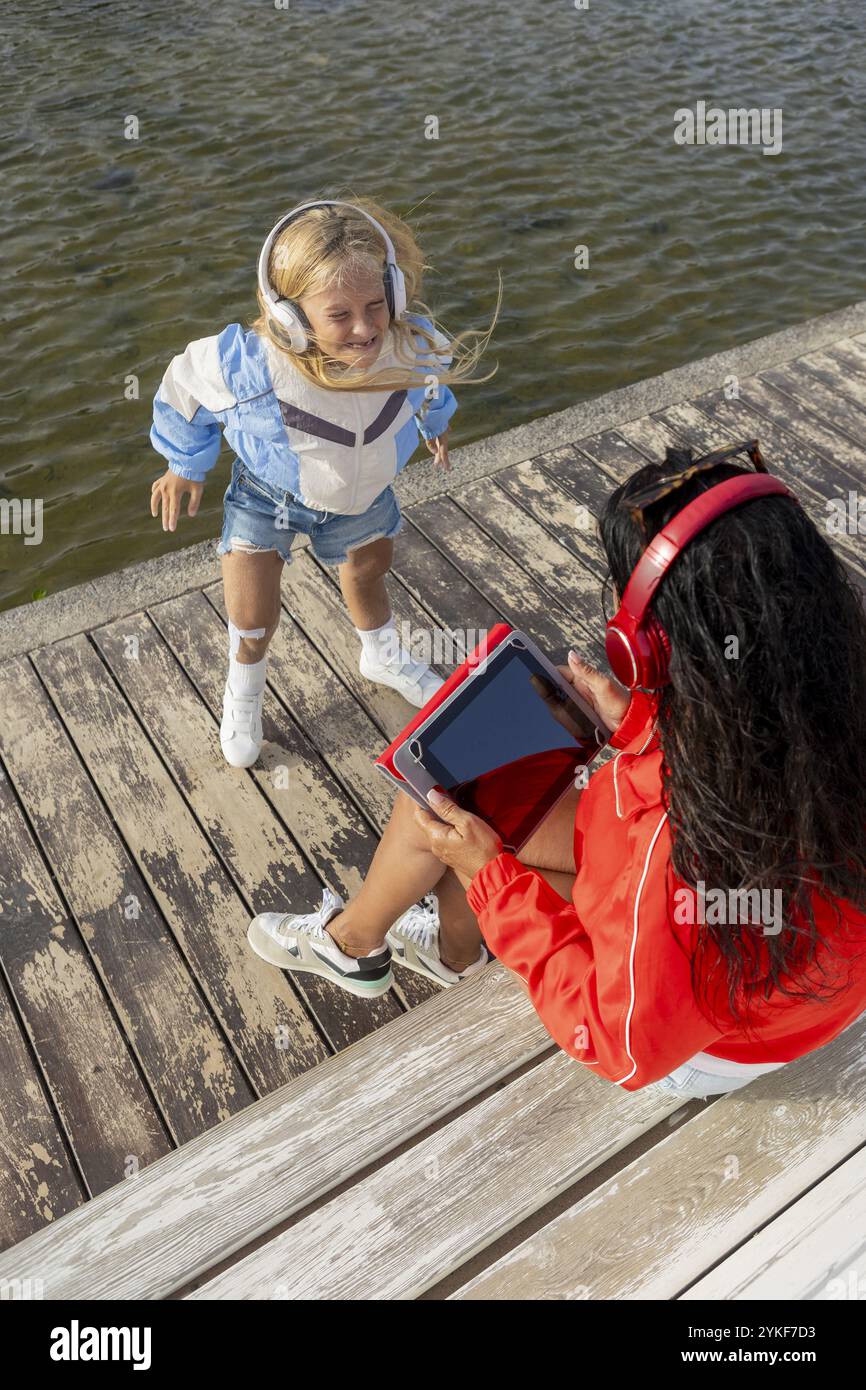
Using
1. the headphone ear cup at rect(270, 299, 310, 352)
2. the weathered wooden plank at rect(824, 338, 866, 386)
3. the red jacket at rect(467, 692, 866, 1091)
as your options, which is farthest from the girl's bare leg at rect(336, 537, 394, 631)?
the weathered wooden plank at rect(824, 338, 866, 386)

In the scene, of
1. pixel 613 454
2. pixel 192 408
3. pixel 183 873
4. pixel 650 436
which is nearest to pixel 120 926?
pixel 183 873

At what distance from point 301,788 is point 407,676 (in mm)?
512

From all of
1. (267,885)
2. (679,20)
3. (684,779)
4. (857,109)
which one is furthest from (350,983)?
(679,20)

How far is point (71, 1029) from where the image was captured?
272 centimetres

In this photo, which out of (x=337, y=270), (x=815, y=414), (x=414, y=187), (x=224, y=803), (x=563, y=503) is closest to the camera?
(x=337, y=270)

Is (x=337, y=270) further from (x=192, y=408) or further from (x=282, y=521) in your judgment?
(x=282, y=521)

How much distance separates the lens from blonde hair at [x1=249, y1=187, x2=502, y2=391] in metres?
2.52

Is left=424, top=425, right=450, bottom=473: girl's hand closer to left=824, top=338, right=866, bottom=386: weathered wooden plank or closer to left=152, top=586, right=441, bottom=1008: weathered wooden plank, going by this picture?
left=152, top=586, right=441, bottom=1008: weathered wooden plank

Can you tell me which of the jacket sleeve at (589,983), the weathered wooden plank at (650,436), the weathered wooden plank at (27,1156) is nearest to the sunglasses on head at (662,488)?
the jacket sleeve at (589,983)

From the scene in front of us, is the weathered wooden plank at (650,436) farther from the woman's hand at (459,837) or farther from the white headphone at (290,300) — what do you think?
the woman's hand at (459,837)

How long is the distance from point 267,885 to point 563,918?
4.17 feet

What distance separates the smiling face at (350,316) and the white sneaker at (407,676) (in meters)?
1.09

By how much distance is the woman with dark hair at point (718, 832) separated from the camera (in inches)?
58.8
